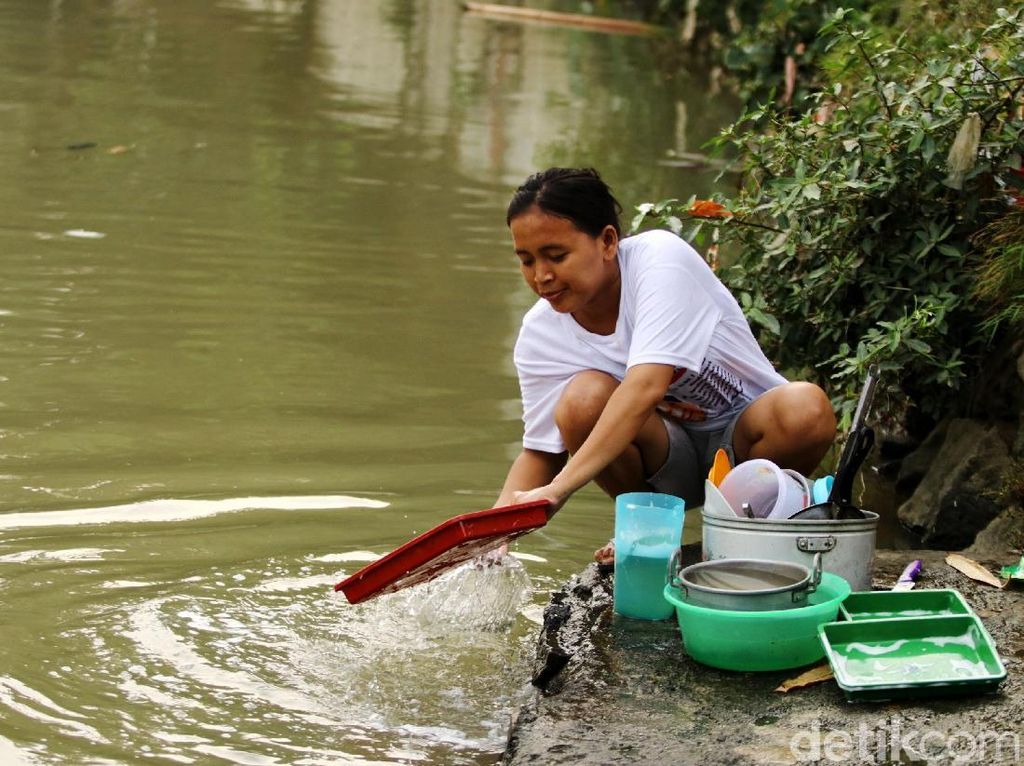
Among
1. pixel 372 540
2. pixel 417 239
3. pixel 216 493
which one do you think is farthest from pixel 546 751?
pixel 417 239


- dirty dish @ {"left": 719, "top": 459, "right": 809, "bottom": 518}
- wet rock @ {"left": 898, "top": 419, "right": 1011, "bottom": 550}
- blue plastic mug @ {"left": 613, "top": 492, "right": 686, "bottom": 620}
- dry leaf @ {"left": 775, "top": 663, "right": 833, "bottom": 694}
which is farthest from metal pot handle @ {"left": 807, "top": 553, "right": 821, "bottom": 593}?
wet rock @ {"left": 898, "top": 419, "right": 1011, "bottom": 550}

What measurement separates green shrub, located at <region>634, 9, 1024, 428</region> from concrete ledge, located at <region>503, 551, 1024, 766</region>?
Result: 133 cm

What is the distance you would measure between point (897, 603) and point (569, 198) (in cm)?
117

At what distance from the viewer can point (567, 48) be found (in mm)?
15406

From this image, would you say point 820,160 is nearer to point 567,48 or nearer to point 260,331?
point 260,331

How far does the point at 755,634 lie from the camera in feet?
9.85

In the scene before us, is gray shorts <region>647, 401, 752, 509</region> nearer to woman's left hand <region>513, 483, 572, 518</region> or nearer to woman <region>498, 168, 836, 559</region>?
woman <region>498, 168, 836, 559</region>

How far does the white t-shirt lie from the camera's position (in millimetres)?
3510

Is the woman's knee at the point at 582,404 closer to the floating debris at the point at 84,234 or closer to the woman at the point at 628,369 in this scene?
the woman at the point at 628,369

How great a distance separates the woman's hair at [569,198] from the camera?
11.5ft

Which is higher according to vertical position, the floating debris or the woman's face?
the woman's face

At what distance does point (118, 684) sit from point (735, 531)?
143cm

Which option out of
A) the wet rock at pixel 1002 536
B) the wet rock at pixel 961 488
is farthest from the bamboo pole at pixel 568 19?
the wet rock at pixel 1002 536
